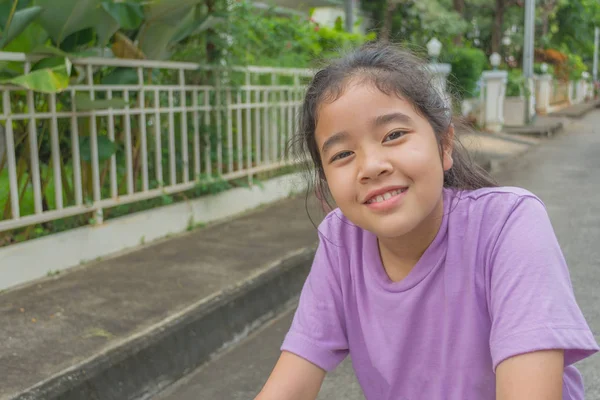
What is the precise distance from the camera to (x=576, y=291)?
451 centimetres

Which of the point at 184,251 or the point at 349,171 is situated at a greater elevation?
the point at 349,171

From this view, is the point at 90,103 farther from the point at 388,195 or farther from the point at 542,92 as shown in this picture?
the point at 542,92

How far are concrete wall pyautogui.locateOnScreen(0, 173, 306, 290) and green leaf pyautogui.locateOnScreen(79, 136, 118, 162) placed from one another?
45 cm

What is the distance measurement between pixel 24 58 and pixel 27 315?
1.50 metres

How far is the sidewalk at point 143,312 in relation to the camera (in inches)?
122

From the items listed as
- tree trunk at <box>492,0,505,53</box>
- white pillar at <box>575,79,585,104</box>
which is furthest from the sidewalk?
white pillar at <box>575,79,585,104</box>

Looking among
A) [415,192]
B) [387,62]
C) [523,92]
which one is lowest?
[523,92]

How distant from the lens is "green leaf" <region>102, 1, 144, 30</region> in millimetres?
4859

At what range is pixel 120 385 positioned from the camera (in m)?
3.19

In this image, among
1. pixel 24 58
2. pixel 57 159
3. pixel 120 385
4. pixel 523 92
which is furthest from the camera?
pixel 523 92

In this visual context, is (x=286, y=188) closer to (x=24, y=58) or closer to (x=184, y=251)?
(x=184, y=251)

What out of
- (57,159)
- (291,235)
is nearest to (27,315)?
(57,159)

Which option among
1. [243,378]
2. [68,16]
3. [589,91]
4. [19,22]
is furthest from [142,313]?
[589,91]

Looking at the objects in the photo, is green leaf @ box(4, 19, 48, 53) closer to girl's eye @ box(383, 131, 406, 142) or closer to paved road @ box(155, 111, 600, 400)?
paved road @ box(155, 111, 600, 400)
